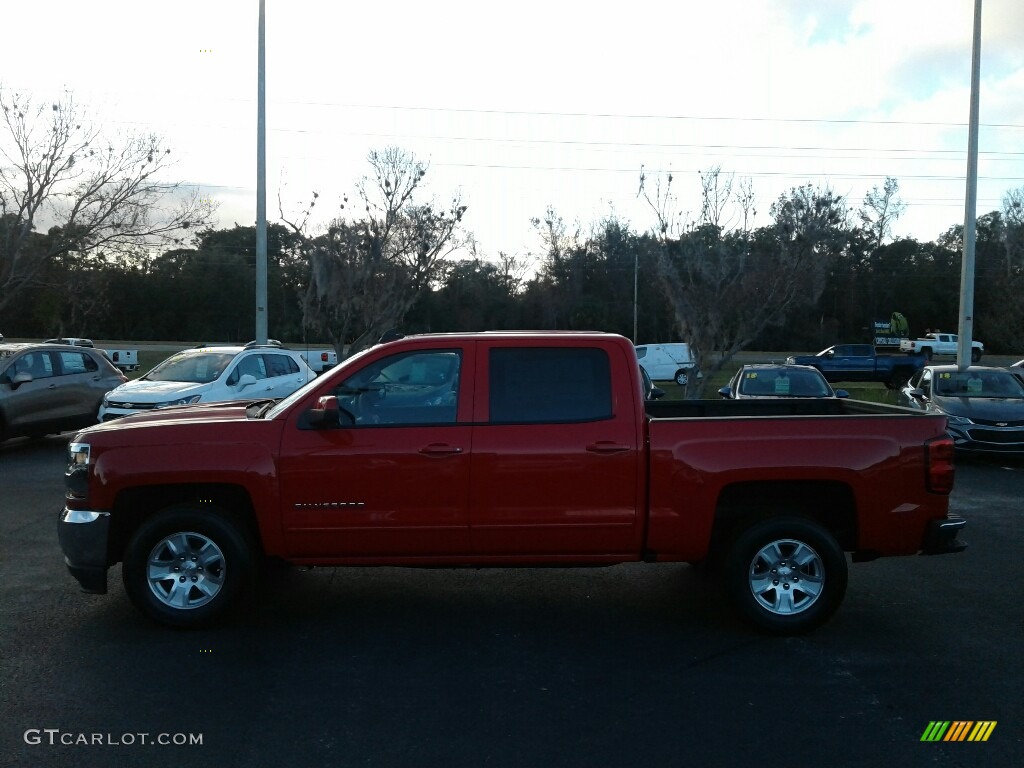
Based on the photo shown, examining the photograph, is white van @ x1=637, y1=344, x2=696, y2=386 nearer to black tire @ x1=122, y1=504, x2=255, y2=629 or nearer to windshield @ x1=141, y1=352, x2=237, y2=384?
windshield @ x1=141, y1=352, x2=237, y2=384

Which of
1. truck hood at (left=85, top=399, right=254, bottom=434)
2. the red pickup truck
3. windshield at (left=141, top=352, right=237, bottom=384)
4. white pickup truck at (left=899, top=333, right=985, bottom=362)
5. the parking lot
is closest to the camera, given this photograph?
the parking lot

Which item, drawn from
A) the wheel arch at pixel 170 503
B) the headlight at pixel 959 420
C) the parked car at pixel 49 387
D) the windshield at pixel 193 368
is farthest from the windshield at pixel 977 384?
the parked car at pixel 49 387

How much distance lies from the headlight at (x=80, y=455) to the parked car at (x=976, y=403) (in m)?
10.8

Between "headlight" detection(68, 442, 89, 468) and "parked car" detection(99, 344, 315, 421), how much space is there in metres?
7.75

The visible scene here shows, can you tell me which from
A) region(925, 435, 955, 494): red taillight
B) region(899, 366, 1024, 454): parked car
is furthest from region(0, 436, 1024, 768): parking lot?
region(899, 366, 1024, 454): parked car

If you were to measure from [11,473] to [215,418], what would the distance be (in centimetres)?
801

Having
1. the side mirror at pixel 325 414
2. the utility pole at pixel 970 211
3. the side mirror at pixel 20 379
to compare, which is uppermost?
the utility pole at pixel 970 211

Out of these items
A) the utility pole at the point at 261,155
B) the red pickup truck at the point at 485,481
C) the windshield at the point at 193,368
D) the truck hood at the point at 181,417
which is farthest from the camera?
the utility pole at the point at 261,155

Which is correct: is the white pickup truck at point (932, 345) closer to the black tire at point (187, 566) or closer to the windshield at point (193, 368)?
the windshield at point (193, 368)

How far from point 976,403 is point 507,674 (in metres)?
11.9

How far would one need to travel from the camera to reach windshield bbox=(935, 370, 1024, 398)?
15.4 meters

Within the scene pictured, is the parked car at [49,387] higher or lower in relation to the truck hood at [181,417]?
lower

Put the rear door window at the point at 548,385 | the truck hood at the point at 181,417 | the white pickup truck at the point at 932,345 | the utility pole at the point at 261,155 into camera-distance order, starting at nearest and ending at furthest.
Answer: the rear door window at the point at 548,385
the truck hood at the point at 181,417
the utility pole at the point at 261,155
the white pickup truck at the point at 932,345

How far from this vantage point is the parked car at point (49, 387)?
1441 centimetres
